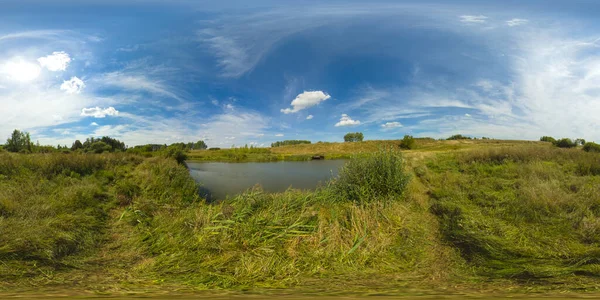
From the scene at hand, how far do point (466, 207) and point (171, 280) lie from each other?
5764mm

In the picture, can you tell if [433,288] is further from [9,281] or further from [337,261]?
[9,281]

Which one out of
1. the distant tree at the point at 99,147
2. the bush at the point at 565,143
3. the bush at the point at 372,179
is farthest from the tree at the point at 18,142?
the bush at the point at 565,143

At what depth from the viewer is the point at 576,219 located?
3.94 metres

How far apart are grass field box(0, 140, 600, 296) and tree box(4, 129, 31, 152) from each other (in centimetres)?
401

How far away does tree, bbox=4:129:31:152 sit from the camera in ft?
28.6

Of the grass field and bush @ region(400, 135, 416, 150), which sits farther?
bush @ region(400, 135, 416, 150)

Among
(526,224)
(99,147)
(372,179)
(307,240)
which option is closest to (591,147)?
(526,224)

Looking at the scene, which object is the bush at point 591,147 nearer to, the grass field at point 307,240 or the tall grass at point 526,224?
the tall grass at point 526,224

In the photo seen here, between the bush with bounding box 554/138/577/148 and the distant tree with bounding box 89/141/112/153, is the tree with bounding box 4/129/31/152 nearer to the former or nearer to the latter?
the distant tree with bounding box 89/141/112/153

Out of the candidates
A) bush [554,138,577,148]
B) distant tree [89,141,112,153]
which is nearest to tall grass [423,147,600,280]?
bush [554,138,577,148]

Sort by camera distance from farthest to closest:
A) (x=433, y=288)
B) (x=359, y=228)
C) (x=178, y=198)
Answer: (x=178, y=198)
(x=359, y=228)
(x=433, y=288)

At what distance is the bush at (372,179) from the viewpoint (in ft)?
17.9

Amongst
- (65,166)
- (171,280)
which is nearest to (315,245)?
(171,280)

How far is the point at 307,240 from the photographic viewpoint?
3426 millimetres
